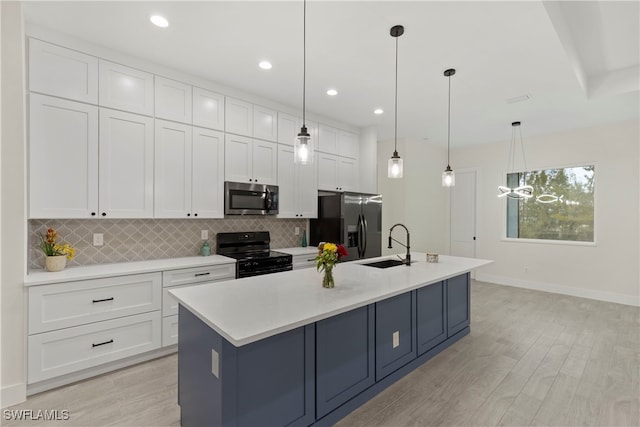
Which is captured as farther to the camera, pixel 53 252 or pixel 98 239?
pixel 98 239

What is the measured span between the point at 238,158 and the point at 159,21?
1.57 m

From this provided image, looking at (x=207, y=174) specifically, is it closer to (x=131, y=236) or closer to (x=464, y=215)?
(x=131, y=236)

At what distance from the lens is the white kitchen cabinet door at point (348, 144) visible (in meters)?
4.94

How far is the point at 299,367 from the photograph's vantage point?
181cm

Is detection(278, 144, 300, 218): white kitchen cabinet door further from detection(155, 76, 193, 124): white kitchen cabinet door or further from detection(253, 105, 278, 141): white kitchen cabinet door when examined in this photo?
detection(155, 76, 193, 124): white kitchen cabinet door

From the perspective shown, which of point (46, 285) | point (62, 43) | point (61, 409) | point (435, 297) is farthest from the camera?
point (435, 297)

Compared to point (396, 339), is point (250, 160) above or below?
above

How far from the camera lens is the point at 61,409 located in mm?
2176

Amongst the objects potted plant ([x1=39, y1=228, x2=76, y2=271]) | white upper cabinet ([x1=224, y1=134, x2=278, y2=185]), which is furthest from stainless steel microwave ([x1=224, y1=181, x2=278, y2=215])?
potted plant ([x1=39, y1=228, x2=76, y2=271])

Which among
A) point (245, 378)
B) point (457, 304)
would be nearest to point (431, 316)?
point (457, 304)

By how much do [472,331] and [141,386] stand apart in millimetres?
3481

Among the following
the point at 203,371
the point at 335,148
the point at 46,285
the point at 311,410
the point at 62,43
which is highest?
the point at 62,43

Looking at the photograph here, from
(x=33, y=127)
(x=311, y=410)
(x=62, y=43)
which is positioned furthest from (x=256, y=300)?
(x=62, y=43)

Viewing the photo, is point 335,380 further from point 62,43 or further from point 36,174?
point 62,43
